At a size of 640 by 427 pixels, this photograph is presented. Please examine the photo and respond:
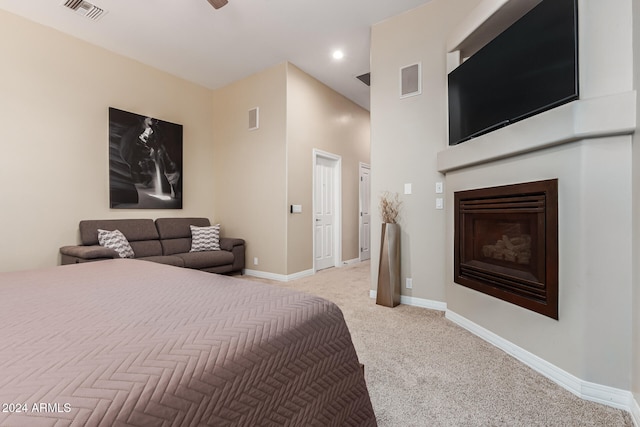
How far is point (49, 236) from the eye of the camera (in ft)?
10.8

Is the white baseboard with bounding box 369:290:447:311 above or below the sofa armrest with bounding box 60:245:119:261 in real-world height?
below

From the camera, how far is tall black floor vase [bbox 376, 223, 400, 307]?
3.01m

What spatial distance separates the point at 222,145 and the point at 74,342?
4.57m

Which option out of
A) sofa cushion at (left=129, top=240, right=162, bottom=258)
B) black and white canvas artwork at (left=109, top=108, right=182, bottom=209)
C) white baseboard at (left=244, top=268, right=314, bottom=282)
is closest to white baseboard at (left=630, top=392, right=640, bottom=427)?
white baseboard at (left=244, top=268, right=314, bottom=282)

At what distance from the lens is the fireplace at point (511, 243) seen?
→ 178cm

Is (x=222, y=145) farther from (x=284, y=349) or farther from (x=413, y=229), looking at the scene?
(x=284, y=349)

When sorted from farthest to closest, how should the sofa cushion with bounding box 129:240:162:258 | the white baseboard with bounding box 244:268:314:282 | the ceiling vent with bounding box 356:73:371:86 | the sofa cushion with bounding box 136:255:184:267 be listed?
the ceiling vent with bounding box 356:73:371:86, the white baseboard with bounding box 244:268:314:282, the sofa cushion with bounding box 129:240:162:258, the sofa cushion with bounding box 136:255:184:267

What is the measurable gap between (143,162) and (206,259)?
1.61 metres

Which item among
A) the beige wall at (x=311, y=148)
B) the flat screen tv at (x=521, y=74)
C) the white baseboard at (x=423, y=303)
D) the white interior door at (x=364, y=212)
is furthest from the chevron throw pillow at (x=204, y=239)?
the flat screen tv at (x=521, y=74)

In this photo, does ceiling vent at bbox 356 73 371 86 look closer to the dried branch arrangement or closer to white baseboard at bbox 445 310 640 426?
the dried branch arrangement

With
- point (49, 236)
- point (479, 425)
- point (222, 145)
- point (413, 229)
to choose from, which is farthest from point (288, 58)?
point (479, 425)

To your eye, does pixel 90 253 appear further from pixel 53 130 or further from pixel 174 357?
pixel 174 357

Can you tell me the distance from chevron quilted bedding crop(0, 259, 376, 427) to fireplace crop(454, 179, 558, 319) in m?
1.40

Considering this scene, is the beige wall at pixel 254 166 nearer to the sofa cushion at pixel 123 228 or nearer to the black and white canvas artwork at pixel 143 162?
the black and white canvas artwork at pixel 143 162
